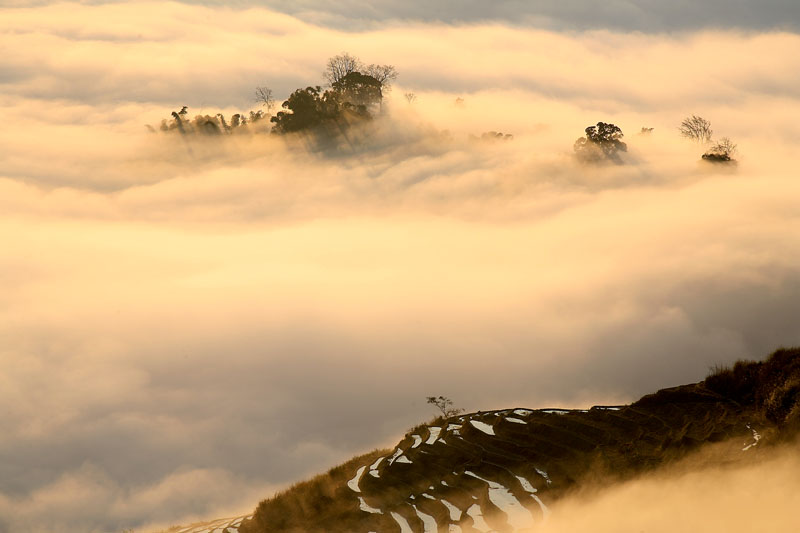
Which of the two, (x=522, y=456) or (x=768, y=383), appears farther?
(x=768, y=383)

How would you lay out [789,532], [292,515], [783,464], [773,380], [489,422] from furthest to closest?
[489,422]
[773,380]
[292,515]
[783,464]
[789,532]

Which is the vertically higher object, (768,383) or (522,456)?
(768,383)

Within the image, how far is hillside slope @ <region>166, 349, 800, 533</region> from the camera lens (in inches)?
1453

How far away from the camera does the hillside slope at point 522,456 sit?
121ft

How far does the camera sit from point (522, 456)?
135 ft

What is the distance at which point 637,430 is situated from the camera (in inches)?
1647

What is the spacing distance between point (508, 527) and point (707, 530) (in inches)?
304

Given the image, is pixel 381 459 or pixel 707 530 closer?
pixel 707 530

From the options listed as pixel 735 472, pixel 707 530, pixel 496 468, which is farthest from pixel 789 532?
pixel 496 468

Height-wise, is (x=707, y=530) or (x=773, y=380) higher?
(x=773, y=380)

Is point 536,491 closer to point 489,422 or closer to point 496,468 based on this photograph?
point 496,468

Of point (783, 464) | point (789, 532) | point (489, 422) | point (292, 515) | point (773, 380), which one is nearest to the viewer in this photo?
point (789, 532)

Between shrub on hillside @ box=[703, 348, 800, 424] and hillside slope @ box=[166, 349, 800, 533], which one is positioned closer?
hillside slope @ box=[166, 349, 800, 533]

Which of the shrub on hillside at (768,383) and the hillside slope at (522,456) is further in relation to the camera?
the shrub on hillside at (768,383)
